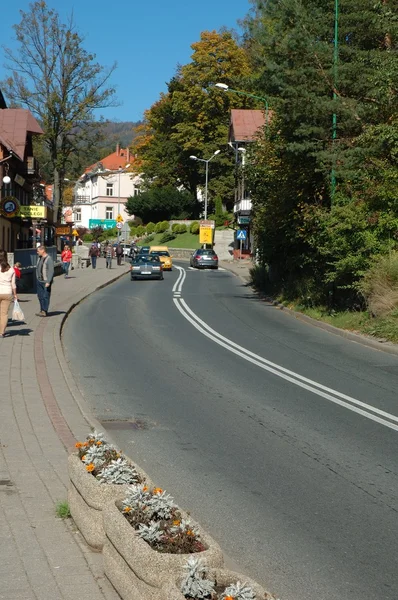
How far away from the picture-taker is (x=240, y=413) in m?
10.4

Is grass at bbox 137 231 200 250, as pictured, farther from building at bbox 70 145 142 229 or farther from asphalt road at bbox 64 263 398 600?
asphalt road at bbox 64 263 398 600

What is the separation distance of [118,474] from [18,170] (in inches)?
1901

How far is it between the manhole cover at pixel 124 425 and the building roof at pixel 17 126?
41975 mm

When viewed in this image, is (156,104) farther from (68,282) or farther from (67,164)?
(68,282)

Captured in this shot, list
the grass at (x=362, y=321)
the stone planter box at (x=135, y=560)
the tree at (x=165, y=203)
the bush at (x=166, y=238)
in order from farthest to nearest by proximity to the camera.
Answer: the tree at (x=165, y=203)
the bush at (x=166, y=238)
the grass at (x=362, y=321)
the stone planter box at (x=135, y=560)

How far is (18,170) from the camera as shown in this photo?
5156 centimetres

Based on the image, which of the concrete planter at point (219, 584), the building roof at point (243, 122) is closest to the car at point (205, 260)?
the building roof at point (243, 122)

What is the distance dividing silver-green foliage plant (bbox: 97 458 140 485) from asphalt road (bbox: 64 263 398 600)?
2.72 ft

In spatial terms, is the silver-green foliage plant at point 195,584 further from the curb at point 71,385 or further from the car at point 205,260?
the car at point 205,260

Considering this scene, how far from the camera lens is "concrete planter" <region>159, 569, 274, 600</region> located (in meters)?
3.83

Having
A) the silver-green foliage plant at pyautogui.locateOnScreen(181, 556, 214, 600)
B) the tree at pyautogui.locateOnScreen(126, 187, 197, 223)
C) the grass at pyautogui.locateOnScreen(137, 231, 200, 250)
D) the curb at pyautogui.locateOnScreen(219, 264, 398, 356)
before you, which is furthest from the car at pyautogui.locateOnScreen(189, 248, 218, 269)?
the silver-green foliage plant at pyautogui.locateOnScreen(181, 556, 214, 600)

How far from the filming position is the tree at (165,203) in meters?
92.8

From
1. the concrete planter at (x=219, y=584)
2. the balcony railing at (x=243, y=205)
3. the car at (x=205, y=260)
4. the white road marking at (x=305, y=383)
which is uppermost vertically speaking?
the balcony railing at (x=243, y=205)

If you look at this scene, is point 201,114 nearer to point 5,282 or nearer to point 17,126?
point 17,126
